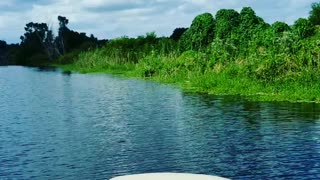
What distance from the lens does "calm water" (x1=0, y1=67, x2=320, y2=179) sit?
45.0 feet

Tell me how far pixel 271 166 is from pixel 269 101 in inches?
488

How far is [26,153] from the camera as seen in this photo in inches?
632

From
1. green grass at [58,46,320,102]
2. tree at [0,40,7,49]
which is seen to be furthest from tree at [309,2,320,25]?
tree at [0,40,7,49]

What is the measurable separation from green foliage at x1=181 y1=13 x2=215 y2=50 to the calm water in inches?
1231

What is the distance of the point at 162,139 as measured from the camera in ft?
56.7

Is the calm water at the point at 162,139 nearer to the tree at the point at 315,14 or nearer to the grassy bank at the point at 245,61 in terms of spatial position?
the grassy bank at the point at 245,61

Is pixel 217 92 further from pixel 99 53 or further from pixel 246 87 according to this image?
pixel 99 53

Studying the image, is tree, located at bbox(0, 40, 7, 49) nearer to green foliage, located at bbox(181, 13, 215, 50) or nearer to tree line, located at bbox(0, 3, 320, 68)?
tree line, located at bbox(0, 3, 320, 68)

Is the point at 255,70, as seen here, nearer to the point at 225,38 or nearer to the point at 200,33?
the point at 225,38

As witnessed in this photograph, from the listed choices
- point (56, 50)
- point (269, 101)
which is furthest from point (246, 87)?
point (56, 50)

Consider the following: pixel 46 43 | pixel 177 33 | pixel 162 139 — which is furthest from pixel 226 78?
pixel 46 43

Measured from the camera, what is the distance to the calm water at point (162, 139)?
45.0 feet

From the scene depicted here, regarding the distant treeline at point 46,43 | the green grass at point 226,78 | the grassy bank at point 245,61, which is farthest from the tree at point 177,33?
the green grass at point 226,78

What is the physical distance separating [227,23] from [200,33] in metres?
4.26
